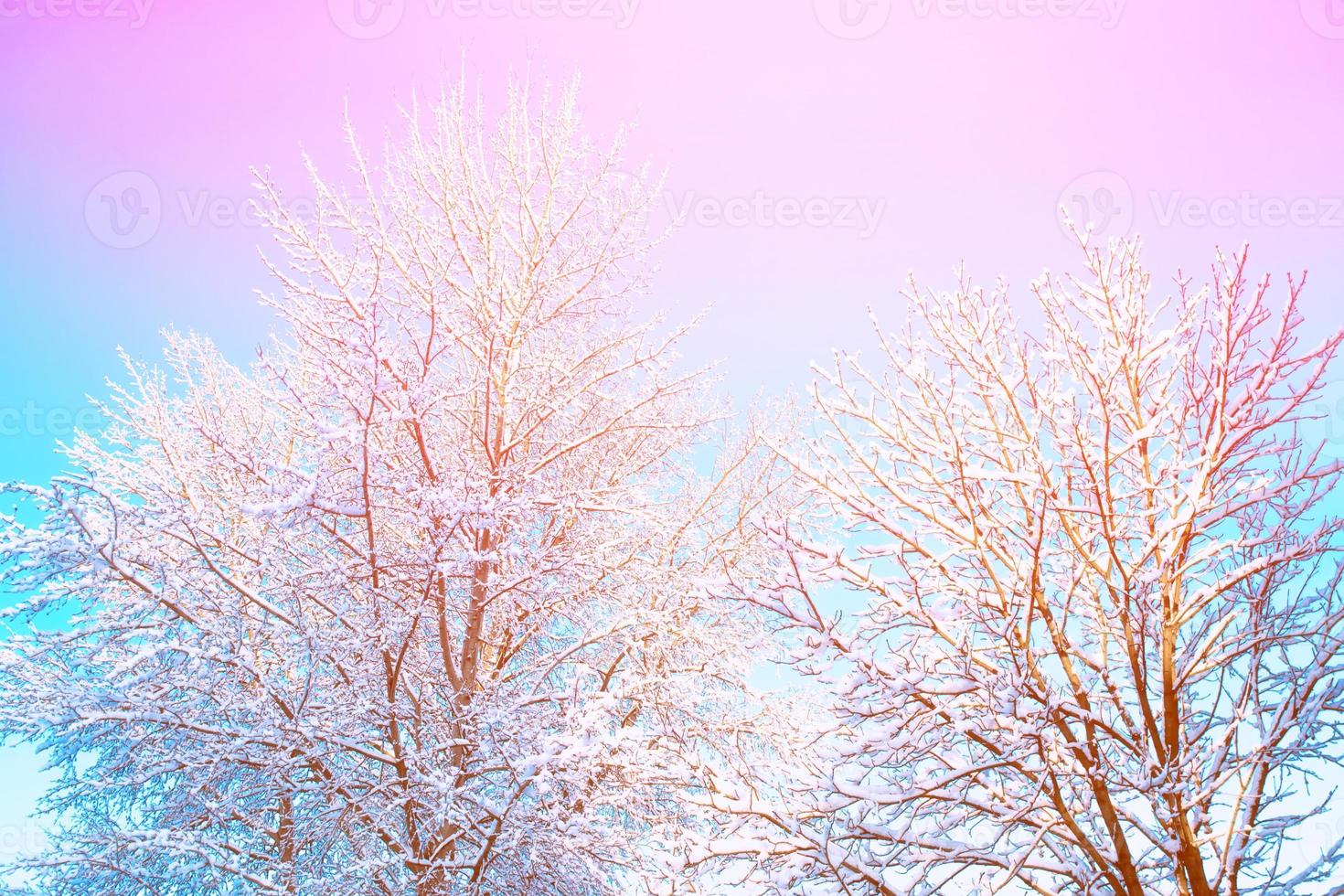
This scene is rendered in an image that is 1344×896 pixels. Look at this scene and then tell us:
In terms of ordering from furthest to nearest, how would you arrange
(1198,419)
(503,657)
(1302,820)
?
(503,657) < (1198,419) < (1302,820)

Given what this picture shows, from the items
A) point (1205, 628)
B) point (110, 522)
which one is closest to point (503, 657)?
point (110, 522)

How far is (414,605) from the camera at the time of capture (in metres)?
5.20

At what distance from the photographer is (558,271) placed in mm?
7148

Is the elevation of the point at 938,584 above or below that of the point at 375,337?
below

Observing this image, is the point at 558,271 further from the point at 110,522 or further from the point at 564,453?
the point at 110,522

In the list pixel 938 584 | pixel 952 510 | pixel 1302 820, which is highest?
pixel 952 510

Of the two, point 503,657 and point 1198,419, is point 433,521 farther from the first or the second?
point 1198,419

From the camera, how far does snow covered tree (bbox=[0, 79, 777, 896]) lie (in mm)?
4816

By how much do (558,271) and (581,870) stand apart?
4786mm

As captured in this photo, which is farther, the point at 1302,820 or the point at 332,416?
the point at 332,416

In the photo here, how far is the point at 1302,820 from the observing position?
385cm

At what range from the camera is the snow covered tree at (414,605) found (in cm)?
482

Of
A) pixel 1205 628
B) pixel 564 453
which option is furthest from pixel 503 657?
pixel 1205 628

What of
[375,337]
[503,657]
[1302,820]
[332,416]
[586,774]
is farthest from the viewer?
[503,657]
